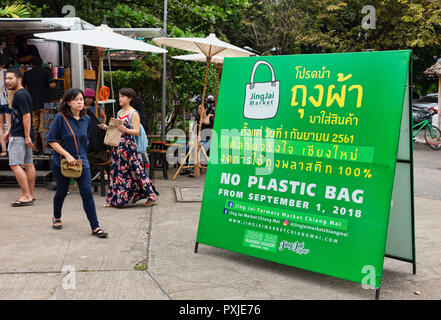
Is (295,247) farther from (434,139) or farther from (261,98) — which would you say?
(434,139)

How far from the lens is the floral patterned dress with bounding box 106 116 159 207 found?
7.50 m

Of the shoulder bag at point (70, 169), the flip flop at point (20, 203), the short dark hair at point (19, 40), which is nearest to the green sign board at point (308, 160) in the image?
the shoulder bag at point (70, 169)

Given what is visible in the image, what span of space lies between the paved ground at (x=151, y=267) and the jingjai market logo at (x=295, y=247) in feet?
0.87

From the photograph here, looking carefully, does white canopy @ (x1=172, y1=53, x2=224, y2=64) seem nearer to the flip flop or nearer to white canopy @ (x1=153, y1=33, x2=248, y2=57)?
white canopy @ (x1=153, y1=33, x2=248, y2=57)

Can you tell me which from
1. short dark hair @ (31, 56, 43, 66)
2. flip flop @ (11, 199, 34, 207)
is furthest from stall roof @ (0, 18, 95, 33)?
flip flop @ (11, 199, 34, 207)

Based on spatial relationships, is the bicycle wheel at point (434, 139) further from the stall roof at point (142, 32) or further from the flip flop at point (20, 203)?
the flip flop at point (20, 203)

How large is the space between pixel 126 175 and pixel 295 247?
361cm

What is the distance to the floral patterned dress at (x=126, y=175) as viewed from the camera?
7.50 meters

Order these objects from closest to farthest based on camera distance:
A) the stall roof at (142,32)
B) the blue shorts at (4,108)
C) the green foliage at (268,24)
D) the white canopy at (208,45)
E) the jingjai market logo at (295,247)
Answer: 1. the jingjai market logo at (295,247)
2. the white canopy at (208,45)
3. the blue shorts at (4,108)
4. the stall roof at (142,32)
5. the green foliage at (268,24)

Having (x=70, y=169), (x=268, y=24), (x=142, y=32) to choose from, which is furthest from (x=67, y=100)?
(x=268, y=24)

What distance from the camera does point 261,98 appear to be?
16.4 ft

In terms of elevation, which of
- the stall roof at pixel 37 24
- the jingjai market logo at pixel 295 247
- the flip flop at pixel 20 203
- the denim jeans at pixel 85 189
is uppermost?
the stall roof at pixel 37 24

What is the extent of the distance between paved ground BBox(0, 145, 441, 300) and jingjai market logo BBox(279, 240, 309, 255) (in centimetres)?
26
